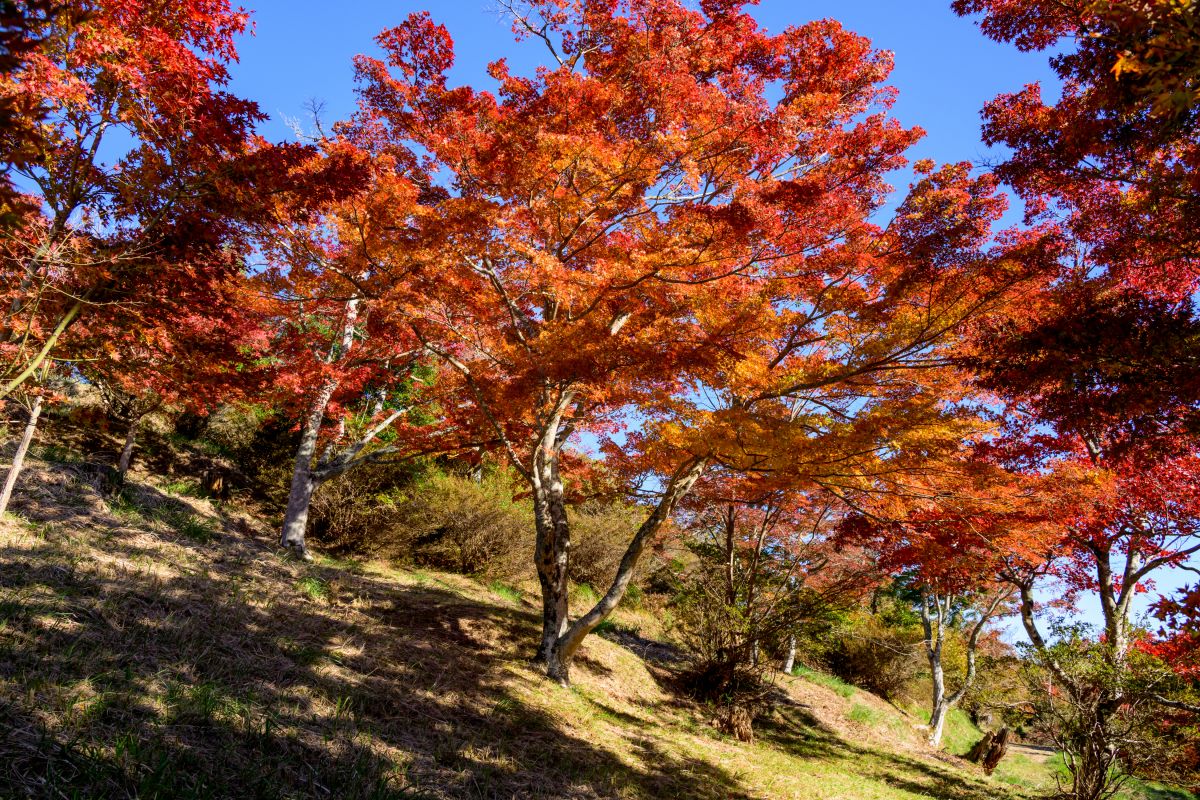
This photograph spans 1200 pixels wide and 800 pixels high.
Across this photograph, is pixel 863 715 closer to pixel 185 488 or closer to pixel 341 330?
pixel 341 330

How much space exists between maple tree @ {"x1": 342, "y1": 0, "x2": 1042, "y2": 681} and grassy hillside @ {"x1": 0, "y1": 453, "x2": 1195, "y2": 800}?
1.66 m

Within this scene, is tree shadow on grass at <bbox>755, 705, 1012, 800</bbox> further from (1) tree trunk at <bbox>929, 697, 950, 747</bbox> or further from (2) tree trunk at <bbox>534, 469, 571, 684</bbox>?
(2) tree trunk at <bbox>534, 469, 571, 684</bbox>

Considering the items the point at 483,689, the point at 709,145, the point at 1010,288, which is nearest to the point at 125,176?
the point at 483,689

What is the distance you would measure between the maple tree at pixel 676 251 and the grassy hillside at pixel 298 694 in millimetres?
1659

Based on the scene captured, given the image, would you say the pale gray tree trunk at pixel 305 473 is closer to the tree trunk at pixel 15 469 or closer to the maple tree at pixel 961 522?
the tree trunk at pixel 15 469

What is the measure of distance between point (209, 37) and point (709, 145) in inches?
205

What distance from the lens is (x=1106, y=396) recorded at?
3898 millimetres

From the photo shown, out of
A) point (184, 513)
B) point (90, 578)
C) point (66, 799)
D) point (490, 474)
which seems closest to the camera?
point (66, 799)

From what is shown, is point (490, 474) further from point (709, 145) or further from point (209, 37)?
point (209, 37)

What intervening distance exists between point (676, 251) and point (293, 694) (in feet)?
18.0

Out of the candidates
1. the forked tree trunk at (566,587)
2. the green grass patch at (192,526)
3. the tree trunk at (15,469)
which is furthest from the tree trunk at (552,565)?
the tree trunk at (15,469)

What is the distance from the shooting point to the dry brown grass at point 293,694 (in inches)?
114

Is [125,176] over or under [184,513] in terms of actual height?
over

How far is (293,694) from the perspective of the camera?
13.2 ft
